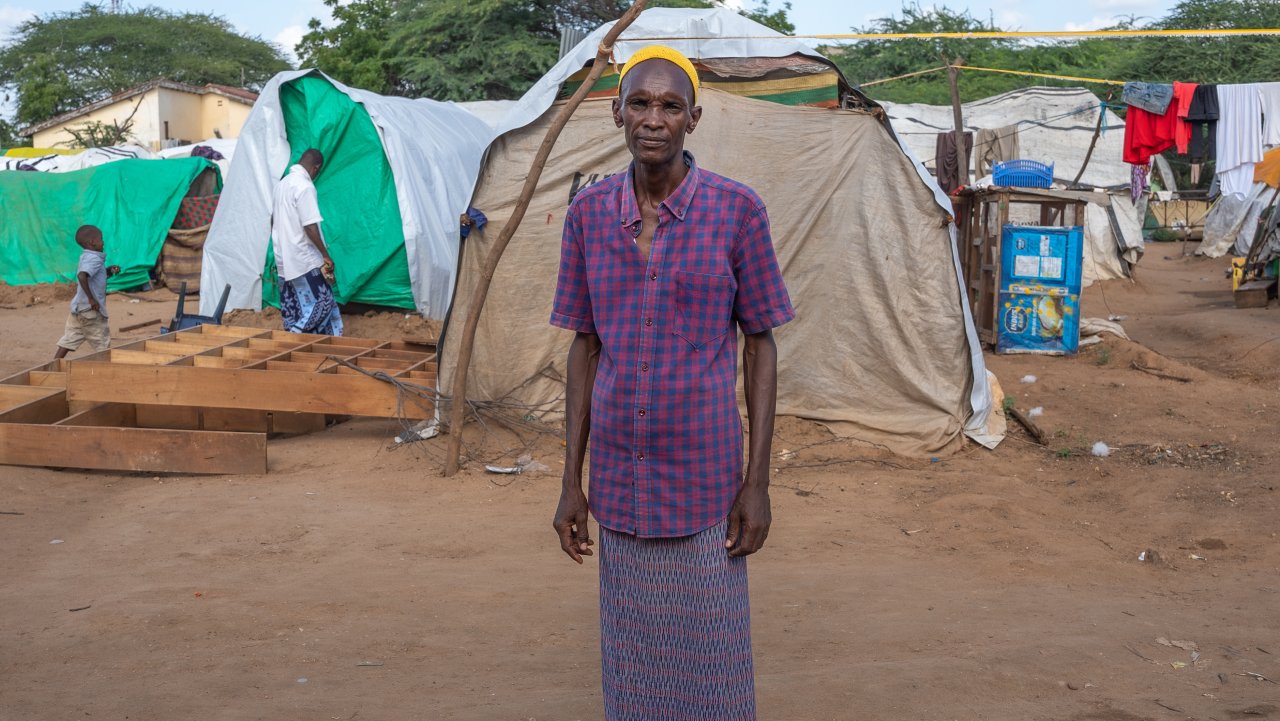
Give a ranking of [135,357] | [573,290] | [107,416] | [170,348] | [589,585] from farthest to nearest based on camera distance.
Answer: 1. [170,348]
2. [135,357]
3. [107,416]
4. [589,585]
5. [573,290]

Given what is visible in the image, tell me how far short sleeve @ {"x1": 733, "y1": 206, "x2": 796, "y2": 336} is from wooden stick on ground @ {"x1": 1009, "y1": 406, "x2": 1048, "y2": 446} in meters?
5.77

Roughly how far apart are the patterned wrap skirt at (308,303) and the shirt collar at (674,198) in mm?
7338

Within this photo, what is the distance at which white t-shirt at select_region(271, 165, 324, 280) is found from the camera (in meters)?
8.98

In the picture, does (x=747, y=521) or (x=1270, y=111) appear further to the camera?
(x=1270, y=111)

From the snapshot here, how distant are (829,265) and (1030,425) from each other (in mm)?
1896

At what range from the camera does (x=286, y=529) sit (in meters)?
5.66

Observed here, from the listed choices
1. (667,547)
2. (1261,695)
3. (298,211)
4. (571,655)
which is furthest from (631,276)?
(298,211)

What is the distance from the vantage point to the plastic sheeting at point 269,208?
11.9 meters

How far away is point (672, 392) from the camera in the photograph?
235 cm

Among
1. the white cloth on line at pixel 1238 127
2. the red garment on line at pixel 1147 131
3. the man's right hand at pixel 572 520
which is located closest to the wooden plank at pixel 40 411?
the man's right hand at pixel 572 520

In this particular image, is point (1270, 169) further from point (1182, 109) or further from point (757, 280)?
point (757, 280)

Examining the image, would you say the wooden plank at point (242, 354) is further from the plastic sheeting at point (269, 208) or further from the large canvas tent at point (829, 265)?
the plastic sheeting at point (269, 208)

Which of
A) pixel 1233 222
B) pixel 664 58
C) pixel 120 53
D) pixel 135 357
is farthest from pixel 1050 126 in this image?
pixel 120 53

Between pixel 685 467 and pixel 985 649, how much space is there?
7.16 feet
